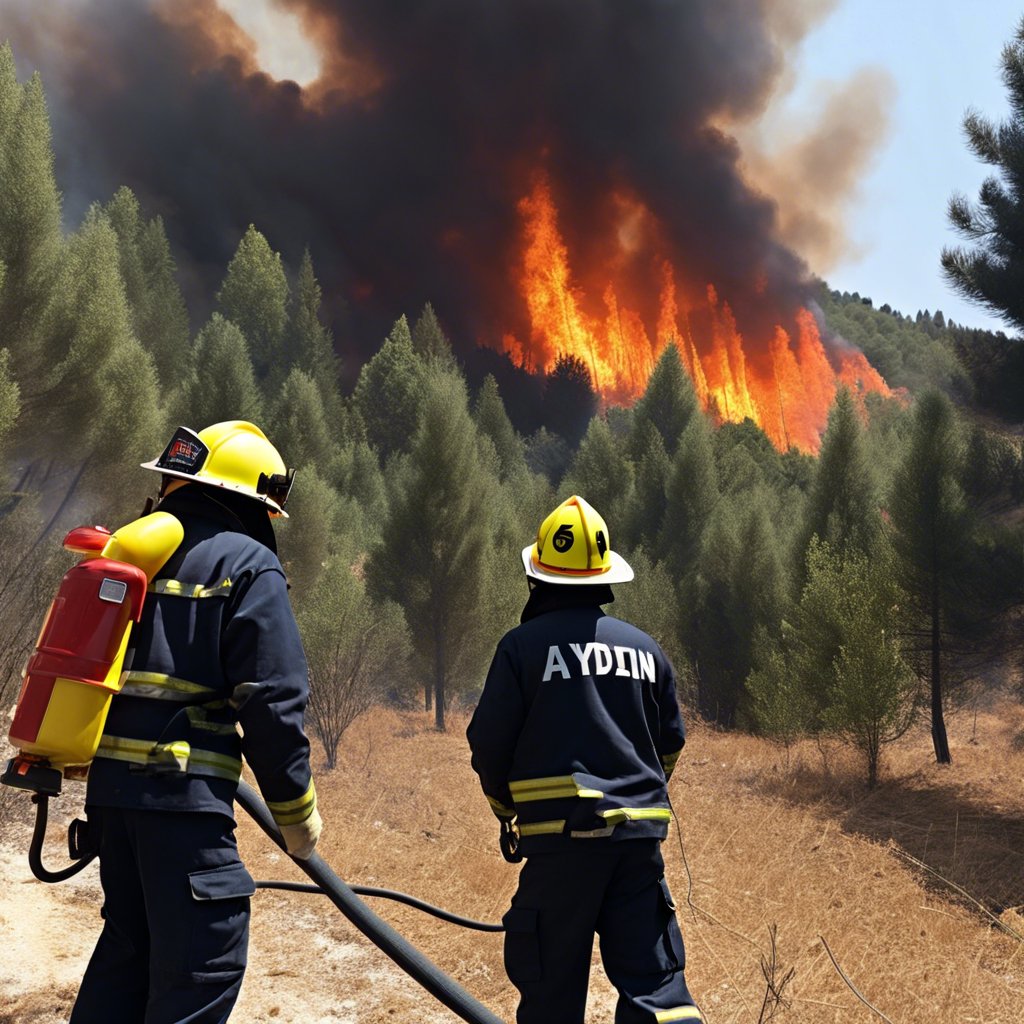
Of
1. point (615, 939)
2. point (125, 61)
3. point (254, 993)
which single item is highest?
point (125, 61)

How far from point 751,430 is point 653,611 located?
31520 mm

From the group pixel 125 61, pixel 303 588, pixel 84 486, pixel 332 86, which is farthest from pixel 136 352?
pixel 332 86

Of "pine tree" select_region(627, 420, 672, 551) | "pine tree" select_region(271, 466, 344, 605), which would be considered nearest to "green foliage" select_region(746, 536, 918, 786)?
"pine tree" select_region(271, 466, 344, 605)

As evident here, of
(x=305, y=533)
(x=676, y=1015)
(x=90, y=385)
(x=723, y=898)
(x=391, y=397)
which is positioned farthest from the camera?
(x=391, y=397)

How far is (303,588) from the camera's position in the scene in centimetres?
2116

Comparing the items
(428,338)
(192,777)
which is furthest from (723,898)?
(428,338)

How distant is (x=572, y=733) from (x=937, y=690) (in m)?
16.9

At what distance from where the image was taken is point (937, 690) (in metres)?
18.2

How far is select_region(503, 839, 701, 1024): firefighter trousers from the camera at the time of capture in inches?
125

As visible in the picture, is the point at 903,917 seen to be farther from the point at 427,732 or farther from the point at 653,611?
the point at 653,611

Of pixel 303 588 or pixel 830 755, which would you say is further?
pixel 303 588

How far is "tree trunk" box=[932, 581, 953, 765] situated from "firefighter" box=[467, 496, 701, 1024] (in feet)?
51.5

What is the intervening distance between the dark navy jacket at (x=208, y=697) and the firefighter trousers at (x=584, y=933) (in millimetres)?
895

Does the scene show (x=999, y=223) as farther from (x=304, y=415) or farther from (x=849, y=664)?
(x=304, y=415)
